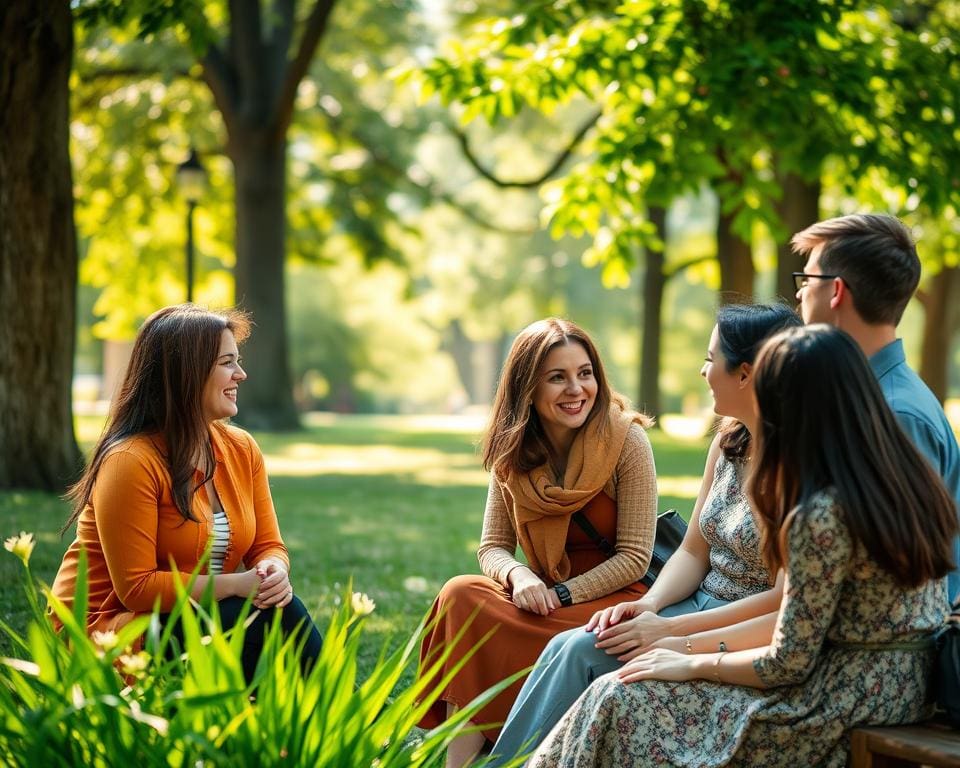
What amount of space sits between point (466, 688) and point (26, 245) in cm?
746

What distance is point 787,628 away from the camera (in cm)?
304

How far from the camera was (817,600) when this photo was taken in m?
2.98

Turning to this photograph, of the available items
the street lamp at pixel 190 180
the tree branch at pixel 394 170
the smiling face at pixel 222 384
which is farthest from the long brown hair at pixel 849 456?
the tree branch at pixel 394 170

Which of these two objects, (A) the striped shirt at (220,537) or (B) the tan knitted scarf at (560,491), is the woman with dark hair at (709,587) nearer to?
(B) the tan knitted scarf at (560,491)

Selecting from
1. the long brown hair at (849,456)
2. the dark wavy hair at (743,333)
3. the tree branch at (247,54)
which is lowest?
the long brown hair at (849,456)

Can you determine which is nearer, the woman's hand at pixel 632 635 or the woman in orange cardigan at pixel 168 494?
the woman's hand at pixel 632 635

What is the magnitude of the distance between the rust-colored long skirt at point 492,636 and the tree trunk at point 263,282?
17813 mm

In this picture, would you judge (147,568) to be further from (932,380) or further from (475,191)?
(475,191)

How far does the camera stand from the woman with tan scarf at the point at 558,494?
14.5 ft

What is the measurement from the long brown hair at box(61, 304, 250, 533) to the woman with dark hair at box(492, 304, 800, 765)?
1345 mm

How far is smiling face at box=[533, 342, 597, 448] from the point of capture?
15.2ft

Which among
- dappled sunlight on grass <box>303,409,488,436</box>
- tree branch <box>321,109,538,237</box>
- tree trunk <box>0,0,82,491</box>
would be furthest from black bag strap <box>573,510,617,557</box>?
tree branch <box>321,109,538,237</box>

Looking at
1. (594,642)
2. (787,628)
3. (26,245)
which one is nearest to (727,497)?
(594,642)

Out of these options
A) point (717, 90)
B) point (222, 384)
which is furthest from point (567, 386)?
point (717, 90)
